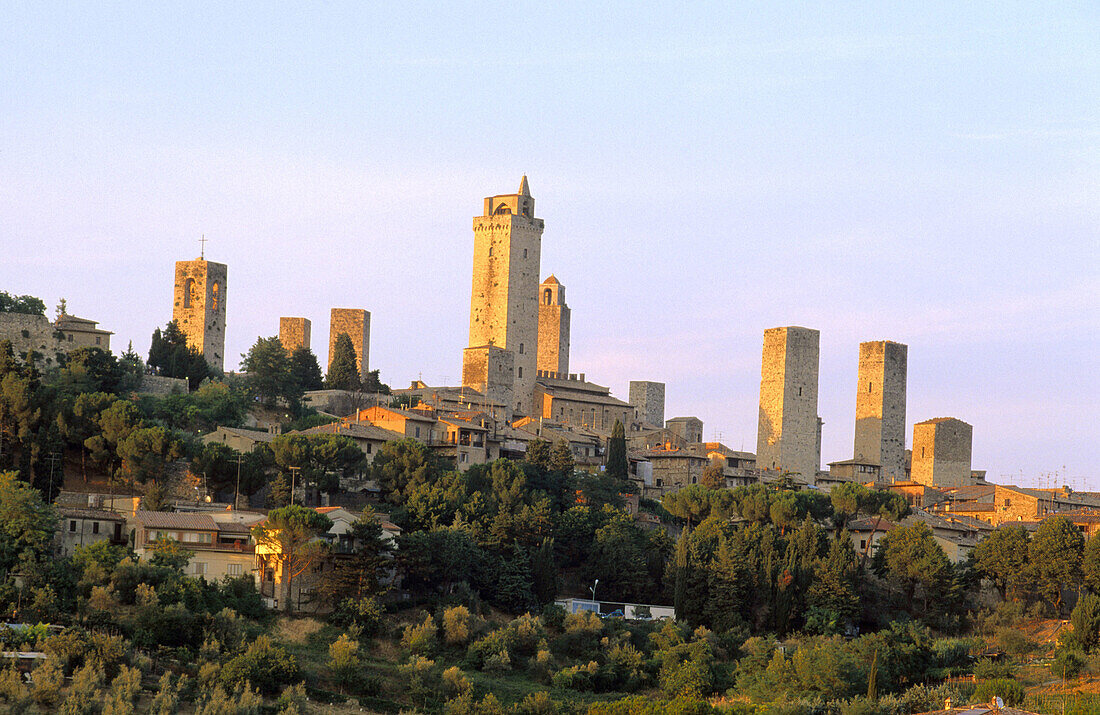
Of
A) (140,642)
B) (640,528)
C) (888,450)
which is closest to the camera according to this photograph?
(140,642)

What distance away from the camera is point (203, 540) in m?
43.8

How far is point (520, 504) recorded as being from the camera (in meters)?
50.3

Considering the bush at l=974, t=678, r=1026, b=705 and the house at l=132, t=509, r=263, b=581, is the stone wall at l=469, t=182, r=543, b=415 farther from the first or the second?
the bush at l=974, t=678, r=1026, b=705

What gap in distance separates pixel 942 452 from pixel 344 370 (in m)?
26.6

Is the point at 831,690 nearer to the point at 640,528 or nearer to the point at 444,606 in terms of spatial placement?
the point at 444,606

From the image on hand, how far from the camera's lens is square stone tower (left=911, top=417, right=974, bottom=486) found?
244 feet

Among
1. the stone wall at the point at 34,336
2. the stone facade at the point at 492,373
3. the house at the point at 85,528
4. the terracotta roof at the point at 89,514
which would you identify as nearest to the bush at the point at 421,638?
the house at the point at 85,528

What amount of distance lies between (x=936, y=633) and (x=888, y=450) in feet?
86.7

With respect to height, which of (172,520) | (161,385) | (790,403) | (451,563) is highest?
(790,403)

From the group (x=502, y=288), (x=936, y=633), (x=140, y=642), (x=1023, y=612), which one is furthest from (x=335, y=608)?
(x=502, y=288)

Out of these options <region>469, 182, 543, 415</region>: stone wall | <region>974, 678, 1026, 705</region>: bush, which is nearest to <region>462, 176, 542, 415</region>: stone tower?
<region>469, 182, 543, 415</region>: stone wall

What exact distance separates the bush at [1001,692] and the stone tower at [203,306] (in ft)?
130

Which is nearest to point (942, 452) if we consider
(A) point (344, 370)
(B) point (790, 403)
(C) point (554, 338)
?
(B) point (790, 403)

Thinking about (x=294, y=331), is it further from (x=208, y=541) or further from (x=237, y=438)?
(x=208, y=541)
